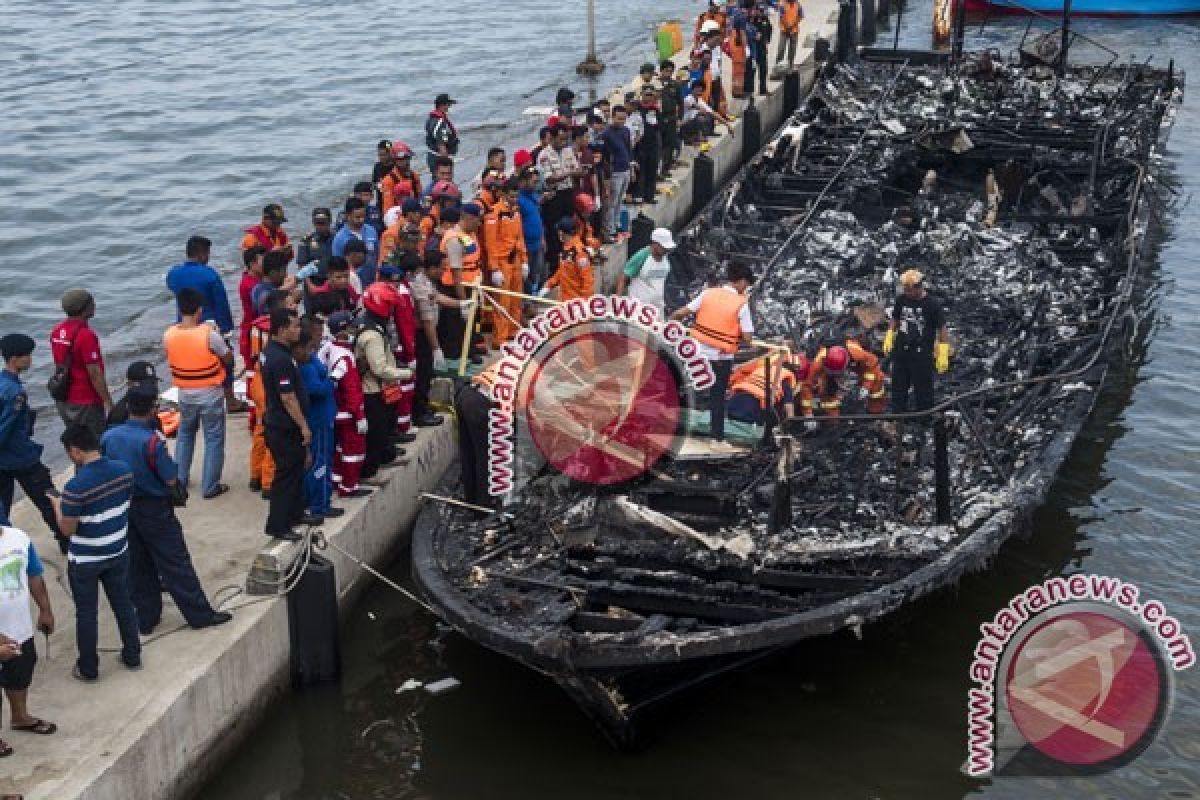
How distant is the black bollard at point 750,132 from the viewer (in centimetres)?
2148

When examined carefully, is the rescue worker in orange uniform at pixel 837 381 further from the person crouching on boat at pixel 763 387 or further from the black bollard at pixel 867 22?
the black bollard at pixel 867 22

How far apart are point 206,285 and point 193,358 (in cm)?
166

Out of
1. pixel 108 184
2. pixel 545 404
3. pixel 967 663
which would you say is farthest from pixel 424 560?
pixel 108 184

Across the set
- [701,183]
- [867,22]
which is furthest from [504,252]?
[867,22]

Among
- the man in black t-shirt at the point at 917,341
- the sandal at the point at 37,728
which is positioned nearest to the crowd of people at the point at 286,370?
the sandal at the point at 37,728

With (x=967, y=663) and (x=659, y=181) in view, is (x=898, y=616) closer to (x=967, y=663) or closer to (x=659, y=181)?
(x=967, y=663)

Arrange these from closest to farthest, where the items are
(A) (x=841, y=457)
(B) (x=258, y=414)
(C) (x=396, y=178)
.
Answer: (B) (x=258, y=414) < (A) (x=841, y=457) < (C) (x=396, y=178)

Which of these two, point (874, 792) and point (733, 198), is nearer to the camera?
point (874, 792)

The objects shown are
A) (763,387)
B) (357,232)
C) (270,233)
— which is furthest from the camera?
(270,233)

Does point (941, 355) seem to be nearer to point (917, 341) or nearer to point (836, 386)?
point (917, 341)

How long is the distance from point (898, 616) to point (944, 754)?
4.84 feet

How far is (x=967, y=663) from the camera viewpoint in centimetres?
1068

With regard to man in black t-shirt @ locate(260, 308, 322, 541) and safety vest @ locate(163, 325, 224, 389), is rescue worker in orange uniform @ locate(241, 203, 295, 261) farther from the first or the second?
man in black t-shirt @ locate(260, 308, 322, 541)

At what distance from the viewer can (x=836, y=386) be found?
37.7 feet
